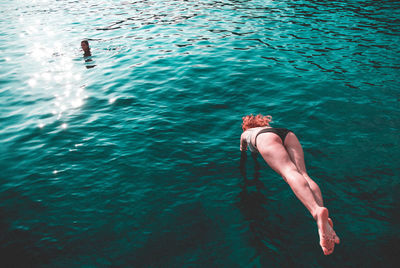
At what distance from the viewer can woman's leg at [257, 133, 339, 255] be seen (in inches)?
178

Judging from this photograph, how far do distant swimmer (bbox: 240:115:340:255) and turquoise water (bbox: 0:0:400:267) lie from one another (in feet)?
3.51

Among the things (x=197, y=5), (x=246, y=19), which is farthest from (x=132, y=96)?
(x=197, y=5)

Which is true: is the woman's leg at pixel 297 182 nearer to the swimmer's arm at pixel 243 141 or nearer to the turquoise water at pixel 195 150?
Answer: the swimmer's arm at pixel 243 141

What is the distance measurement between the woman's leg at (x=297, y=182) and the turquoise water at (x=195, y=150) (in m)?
1.03

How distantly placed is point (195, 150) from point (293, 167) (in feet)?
13.0

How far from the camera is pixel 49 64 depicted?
17.7 m

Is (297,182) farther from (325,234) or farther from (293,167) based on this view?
(325,234)

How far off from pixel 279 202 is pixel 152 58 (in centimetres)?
1383

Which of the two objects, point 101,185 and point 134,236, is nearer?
point 134,236

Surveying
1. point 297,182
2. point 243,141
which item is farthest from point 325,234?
point 243,141

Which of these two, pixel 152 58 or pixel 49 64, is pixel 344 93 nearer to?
pixel 152 58

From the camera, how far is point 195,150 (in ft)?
28.7

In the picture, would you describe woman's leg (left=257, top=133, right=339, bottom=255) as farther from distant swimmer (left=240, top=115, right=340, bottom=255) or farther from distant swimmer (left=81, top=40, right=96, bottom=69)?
distant swimmer (left=81, top=40, right=96, bottom=69)

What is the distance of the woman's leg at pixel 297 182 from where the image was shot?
178 inches
